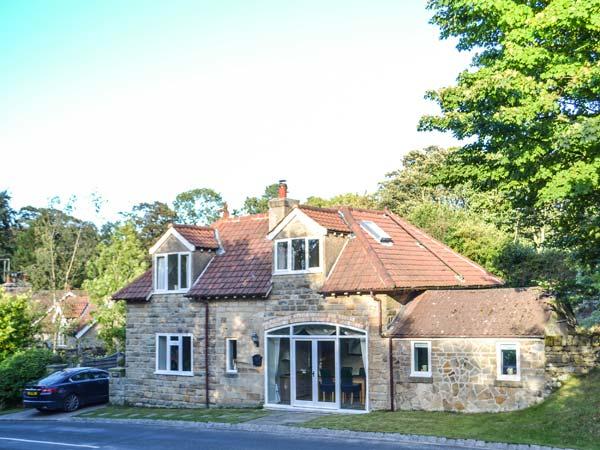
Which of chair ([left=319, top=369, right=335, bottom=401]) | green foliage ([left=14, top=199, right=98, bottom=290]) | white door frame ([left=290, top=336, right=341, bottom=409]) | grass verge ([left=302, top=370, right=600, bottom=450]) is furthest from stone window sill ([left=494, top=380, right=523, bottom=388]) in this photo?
green foliage ([left=14, top=199, right=98, bottom=290])

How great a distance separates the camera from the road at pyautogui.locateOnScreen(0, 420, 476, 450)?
18.9 meters

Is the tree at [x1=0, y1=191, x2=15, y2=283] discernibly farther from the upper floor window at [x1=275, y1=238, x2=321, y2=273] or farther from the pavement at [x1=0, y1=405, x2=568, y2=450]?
the upper floor window at [x1=275, y1=238, x2=321, y2=273]

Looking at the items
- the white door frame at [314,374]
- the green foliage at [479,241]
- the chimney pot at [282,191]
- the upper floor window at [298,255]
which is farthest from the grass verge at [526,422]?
the green foliage at [479,241]

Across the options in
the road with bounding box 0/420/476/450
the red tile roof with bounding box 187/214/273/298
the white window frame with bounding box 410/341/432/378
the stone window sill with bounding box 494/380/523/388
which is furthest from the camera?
the red tile roof with bounding box 187/214/273/298

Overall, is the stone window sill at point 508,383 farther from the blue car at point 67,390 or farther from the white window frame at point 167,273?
the blue car at point 67,390

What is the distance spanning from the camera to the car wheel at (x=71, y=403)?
3014 cm

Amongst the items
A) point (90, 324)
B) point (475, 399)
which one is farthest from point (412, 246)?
point (90, 324)

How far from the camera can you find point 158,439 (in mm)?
21094

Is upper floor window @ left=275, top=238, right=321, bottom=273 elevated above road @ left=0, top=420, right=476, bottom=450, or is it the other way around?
upper floor window @ left=275, top=238, right=321, bottom=273

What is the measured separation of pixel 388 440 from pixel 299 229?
29.7ft

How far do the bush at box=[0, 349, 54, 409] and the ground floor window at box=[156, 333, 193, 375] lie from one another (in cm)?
763

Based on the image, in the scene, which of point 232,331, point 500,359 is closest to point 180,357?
point 232,331

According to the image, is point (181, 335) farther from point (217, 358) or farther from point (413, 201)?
point (413, 201)

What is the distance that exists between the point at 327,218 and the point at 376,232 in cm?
209
